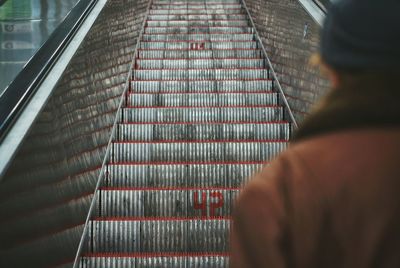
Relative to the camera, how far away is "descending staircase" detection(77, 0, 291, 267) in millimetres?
4855

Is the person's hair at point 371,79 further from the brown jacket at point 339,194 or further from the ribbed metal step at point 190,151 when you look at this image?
the ribbed metal step at point 190,151

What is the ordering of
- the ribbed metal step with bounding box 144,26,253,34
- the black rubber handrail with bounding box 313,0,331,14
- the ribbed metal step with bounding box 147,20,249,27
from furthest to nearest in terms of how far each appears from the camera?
1. the ribbed metal step with bounding box 147,20,249,27
2. the ribbed metal step with bounding box 144,26,253,34
3. the black rubber handrail with bounding box 313,0,331,14

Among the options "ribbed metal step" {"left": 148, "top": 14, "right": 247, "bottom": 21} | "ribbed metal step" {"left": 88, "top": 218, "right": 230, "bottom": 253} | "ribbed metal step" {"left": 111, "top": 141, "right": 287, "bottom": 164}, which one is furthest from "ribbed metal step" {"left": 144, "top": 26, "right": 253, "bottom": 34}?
"ribbed metal step" {"left": 88, "top": 218, "right": 230, "bottom": 253}

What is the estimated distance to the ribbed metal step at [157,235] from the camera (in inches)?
190

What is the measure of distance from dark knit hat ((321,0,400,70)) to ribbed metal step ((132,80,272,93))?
6732 mm

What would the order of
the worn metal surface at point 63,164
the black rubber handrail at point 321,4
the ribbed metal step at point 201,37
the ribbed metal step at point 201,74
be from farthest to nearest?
the ribbed metal step at point 201,37 → the ribbed metal step at point 201,74 → the black rubber handrail at point 321,4 → the worn metal surface at point 63,164

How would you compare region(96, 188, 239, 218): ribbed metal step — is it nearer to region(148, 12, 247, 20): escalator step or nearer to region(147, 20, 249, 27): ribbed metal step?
region(147, 20, 249, 27): ribbed metal step

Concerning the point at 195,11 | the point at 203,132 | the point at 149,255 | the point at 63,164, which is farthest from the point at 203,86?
the point at 195,11

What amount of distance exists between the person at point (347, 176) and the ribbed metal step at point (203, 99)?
6384 mm

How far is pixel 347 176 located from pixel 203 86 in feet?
22.5

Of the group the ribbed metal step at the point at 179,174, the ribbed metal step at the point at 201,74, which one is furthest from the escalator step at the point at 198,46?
the ribbed metal step at the point at 179,174

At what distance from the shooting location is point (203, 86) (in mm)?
7918

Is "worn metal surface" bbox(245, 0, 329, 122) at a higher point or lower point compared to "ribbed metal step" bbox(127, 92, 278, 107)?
higher

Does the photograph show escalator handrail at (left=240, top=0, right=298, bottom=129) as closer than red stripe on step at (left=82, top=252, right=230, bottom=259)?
No
